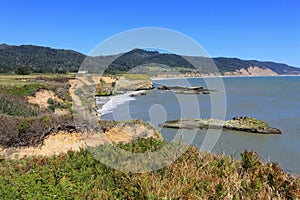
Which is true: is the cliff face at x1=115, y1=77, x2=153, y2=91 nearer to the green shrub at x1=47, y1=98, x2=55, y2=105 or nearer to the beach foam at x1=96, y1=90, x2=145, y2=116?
the beach foam at x1=96, y1=90, x2=145, y2=116

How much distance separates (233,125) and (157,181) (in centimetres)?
2285

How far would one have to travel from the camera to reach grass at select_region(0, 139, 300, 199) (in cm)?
476

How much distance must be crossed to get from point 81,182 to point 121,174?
2.42ft

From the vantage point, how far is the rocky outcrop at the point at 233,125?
25.1 meters

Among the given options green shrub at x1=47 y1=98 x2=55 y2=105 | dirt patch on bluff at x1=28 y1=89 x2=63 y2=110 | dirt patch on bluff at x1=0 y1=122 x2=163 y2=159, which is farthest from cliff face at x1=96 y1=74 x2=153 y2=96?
dirt patch on bluff at x1=0 y1=122 x2=163 y2=159

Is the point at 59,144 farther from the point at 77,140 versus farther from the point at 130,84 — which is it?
the point at 130,84

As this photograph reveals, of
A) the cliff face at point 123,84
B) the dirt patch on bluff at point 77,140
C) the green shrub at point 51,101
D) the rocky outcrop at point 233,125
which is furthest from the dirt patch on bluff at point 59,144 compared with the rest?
the cliff face at point 123,84

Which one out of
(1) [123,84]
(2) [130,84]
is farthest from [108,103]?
(2) [130,84]

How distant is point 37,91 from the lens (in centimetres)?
2658

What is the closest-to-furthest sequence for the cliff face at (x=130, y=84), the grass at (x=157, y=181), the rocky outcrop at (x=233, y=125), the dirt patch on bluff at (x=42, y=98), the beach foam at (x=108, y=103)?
the grass at (x=157, y=181)
the dirt patch on bluff at (x=42, y=98)
the rocky outcrop at (x=233, y=125)
the beach foam at (x=108, y=103)
the cliff face at (x=130, y=84)

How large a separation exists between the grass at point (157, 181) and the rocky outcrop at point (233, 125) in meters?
20.0

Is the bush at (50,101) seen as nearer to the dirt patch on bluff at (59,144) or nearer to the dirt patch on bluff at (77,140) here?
the dirt patch on bluff at (77,140)

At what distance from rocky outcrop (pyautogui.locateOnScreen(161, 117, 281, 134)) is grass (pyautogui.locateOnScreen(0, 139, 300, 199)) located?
20.0m

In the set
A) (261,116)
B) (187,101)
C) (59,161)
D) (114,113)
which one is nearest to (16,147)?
(59,161)
